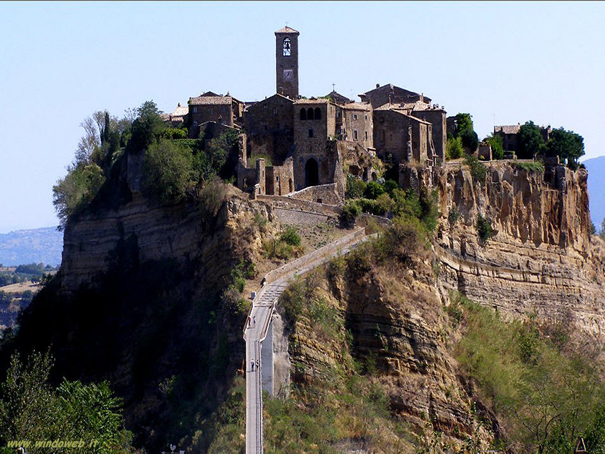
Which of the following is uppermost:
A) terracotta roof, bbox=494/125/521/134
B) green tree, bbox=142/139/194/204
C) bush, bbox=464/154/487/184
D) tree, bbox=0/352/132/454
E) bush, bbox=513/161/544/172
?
terracotta roof, bbox=494/125/521/134

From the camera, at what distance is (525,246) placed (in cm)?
7806

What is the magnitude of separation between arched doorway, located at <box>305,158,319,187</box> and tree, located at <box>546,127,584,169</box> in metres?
22.4

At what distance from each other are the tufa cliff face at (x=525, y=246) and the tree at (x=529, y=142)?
5.59ft

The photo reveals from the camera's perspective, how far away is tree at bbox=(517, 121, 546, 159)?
267ft

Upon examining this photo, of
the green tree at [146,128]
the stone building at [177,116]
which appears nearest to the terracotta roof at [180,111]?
the stone building at [177,116]

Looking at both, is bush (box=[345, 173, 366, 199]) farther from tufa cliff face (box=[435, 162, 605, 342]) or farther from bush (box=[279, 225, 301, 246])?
bush (box=[279, 225, 301, 246])

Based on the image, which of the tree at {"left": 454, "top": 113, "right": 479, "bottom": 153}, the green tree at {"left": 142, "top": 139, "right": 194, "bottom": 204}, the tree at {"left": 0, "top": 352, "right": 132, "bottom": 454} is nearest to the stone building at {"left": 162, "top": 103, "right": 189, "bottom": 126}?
the green tree at {"left": 142, "top": 139, "right": 194, "bottom": 204}

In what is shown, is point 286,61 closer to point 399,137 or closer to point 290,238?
point 399,137

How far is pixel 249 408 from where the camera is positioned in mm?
49000

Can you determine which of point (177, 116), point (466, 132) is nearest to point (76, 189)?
point (177, 116)

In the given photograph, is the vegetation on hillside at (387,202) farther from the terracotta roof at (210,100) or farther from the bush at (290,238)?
the terracotta roof at (210,100)

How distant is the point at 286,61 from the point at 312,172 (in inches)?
339

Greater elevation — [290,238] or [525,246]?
[525,246]

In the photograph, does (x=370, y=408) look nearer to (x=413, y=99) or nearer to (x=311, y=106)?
(x=311, y=106)
